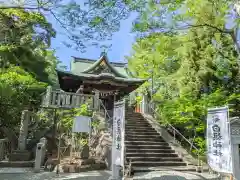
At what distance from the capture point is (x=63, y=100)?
32.6 ft

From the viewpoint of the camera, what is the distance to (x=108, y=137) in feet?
30.4

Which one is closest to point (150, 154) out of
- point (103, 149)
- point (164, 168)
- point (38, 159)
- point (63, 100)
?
point (164, 168)

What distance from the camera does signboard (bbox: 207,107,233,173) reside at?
4527mm

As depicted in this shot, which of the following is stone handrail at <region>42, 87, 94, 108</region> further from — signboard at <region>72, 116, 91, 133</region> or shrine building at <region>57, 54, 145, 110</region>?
shrine building at <region>57, 54, 145, 110</region>

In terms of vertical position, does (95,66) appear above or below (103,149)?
above

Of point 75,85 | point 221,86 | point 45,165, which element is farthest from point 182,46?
point 45,165

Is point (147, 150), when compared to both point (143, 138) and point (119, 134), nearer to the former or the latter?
point (143, 138)

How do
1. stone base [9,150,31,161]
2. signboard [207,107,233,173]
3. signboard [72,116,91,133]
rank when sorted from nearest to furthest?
1. signboard [207,107,233,173]
2. signboard [72,116,91,133]
3. stone base [9,150,31,161]

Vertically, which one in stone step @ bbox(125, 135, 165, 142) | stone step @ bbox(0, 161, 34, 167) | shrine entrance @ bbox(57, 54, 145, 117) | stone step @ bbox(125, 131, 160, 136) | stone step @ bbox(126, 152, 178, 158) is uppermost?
shrine entrance @ bbox(57, 54, 145, 117)

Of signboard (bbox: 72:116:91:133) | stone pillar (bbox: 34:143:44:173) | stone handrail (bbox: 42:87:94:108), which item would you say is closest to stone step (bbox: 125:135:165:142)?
stone handrail (bbox: 42:87:94:108)

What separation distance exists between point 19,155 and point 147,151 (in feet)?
18.6

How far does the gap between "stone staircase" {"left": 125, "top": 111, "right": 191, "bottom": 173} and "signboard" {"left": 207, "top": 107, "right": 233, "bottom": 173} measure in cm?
328

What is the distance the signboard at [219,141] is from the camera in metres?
4.53

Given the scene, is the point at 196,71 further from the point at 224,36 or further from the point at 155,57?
the point at 155,57
